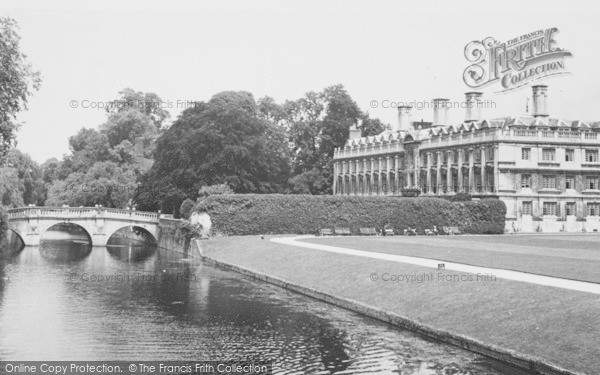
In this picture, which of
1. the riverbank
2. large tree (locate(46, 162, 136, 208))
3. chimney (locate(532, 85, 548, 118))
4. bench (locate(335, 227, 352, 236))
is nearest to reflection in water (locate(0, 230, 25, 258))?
large tree (locate(46, 162, 136, 208))

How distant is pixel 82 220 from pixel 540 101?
43402 mm

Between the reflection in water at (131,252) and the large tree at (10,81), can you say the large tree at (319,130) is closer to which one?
the reflection in water at (131,252)

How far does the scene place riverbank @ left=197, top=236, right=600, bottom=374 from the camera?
742 inches

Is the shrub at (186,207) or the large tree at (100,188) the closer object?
the shrub at (186,207)

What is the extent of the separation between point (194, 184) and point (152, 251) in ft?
27.8

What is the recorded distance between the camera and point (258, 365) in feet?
64.2

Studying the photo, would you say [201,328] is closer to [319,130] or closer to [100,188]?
[100,188]

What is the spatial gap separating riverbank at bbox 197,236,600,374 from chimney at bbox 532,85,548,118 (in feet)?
123

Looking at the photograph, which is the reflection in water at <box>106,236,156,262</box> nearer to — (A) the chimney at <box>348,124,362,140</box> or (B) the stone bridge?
(B) the stone bridge

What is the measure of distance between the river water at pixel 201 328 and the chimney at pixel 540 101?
131ft

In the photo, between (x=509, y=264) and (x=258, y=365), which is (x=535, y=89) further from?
(x=258, y=365)

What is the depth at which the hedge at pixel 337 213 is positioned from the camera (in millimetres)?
60000

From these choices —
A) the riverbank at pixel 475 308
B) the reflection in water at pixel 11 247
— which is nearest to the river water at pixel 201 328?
the riverbank at pixel 475 308

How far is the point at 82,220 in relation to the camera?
217ft
